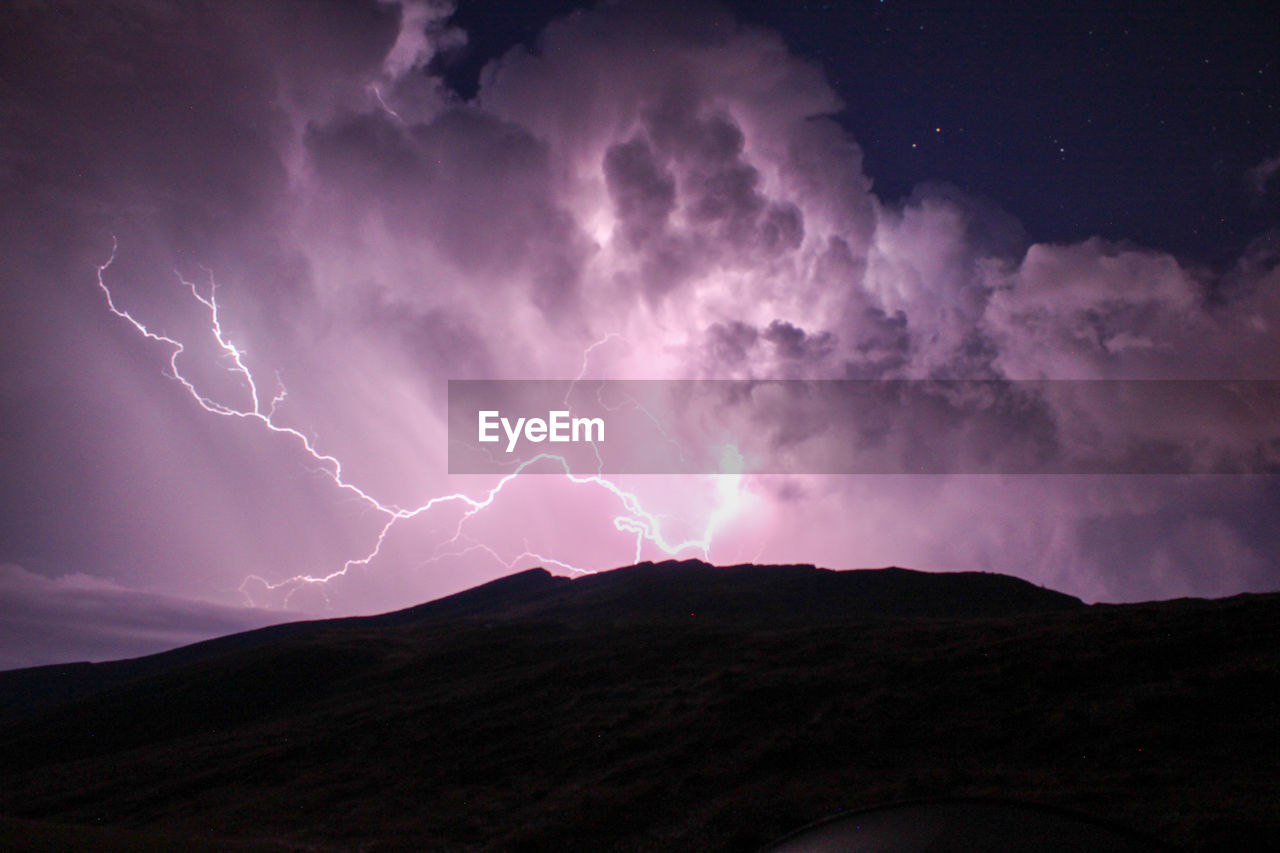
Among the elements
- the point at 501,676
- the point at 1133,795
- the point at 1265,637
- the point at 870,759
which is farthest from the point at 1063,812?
the point at 501,676

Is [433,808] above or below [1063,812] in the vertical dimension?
below

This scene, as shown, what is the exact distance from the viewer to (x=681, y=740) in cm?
1973

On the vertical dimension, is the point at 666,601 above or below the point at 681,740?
above

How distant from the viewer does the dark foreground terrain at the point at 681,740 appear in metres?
12.3

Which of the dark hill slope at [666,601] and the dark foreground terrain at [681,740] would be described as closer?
the dark foreground terrain at [681,740]

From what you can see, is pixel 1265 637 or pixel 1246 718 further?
pixel 1265 637

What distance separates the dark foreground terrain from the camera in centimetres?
1233

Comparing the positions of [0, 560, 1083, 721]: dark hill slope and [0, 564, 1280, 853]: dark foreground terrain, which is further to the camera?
[0, 560, 1083, 721]: dark hill slope

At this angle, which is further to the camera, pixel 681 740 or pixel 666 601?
pixel 666 601

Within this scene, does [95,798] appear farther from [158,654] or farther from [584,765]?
[158,654]

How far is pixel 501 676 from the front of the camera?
34.7m

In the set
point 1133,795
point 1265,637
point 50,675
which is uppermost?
point 1265,637

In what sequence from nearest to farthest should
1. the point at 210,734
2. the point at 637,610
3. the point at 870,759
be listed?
the point at 870,759, the point at 210,734, the point at 637,610

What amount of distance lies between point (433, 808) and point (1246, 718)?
71.2ft
